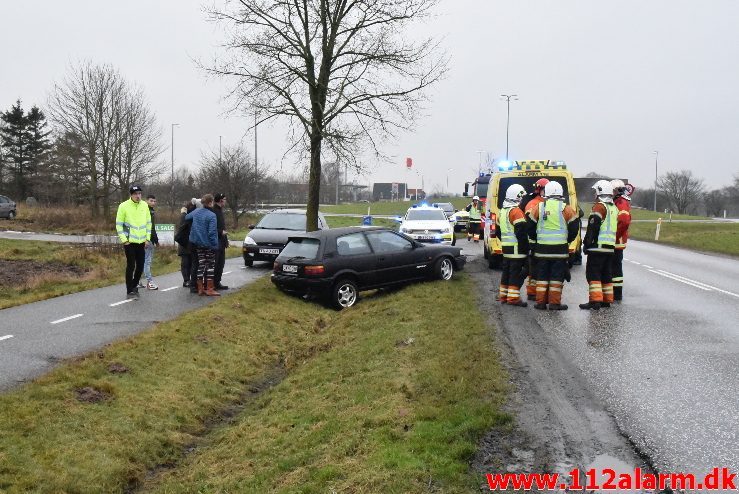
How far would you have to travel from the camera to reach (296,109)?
15094 mm

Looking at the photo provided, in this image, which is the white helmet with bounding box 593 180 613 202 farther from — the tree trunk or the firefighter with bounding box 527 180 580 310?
the tree trunk

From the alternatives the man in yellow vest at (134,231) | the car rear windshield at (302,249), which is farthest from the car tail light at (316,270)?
the man in yellow vest at (134,231)

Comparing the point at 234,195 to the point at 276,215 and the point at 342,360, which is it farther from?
the point at 342,360

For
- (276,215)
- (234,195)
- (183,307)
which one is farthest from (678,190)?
(183,307)

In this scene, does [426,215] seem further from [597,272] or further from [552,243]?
[597,272]

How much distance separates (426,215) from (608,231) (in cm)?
1204

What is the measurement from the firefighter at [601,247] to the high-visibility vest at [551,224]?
42 centimetres

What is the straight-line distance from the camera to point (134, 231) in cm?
1125

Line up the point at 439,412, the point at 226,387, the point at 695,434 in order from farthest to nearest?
the point at 226,387 → the point at 439,412 → the point at 695,434

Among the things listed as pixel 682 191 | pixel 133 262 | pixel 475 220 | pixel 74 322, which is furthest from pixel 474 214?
pixel 682 191

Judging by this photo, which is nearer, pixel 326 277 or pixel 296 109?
pixel 326 277

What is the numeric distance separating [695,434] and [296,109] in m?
12.2

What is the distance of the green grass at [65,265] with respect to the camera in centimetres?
1356

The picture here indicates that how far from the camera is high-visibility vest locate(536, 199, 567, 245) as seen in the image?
32.3ft
